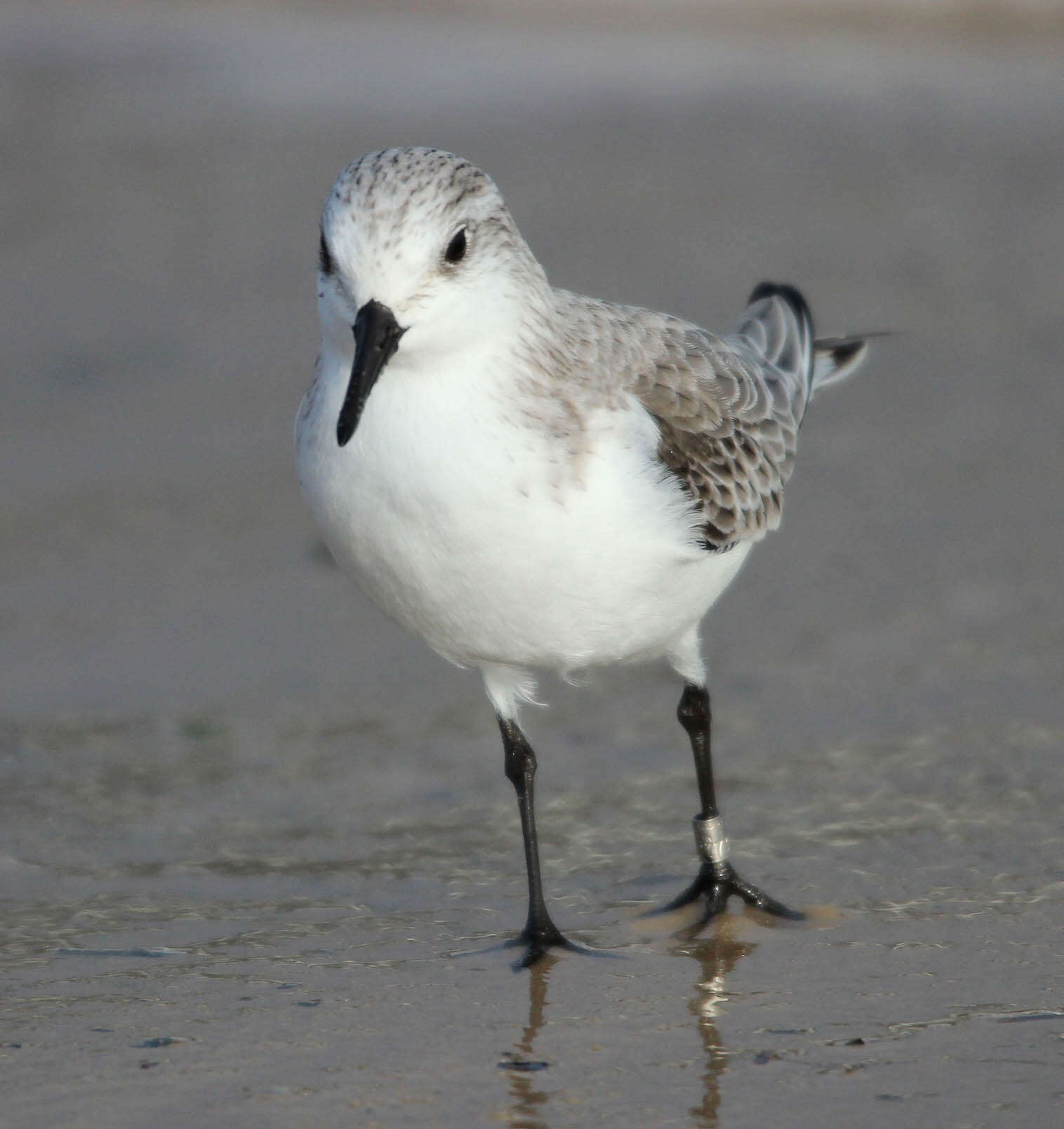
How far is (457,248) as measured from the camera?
171 inches

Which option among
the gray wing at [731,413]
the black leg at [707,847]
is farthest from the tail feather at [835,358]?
the black leg at [707,847]

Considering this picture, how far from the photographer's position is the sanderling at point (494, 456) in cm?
423

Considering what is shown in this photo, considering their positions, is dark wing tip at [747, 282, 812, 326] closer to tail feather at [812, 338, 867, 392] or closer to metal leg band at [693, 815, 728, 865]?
tail feather at [812, 338, 867, 392]

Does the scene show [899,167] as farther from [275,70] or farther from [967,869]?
[967,869]

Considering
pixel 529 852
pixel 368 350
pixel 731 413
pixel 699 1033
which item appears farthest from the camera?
pixel 731 413

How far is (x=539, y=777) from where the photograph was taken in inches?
244

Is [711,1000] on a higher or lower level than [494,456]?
lower

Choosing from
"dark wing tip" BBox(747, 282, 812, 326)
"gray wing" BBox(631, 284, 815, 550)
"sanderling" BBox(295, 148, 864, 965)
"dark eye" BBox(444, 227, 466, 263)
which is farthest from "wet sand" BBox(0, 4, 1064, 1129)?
"dark eye" BBox(444, 227, 466, 263)

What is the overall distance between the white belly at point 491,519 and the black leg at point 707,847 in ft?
2.51

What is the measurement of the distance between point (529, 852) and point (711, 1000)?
0.80 meters

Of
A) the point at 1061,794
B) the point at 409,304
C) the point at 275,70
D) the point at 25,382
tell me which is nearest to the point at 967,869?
the point at 1061,794

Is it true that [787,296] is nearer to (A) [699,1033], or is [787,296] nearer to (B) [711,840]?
(B) [711,840]

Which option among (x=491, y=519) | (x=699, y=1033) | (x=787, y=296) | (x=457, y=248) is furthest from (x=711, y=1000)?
(x=787, y=296)

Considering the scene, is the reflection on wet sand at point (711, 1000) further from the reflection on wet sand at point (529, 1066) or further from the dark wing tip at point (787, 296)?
the dark wing tip at point (787, 296)
